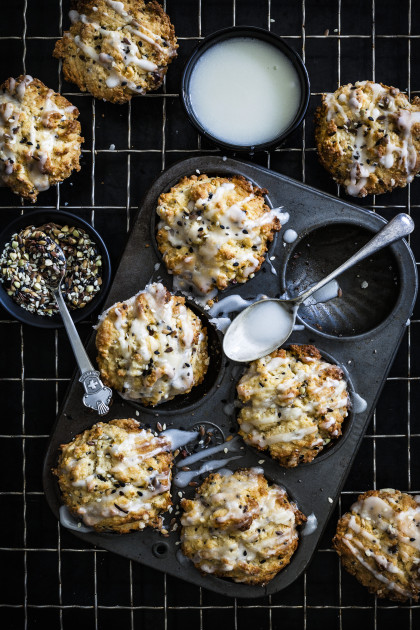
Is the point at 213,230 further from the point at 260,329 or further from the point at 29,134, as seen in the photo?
the point at 29,134

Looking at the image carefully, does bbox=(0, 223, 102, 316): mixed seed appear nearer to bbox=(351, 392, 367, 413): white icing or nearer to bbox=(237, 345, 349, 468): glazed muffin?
bbox=(237, 345, 349, 468): glazed muffin

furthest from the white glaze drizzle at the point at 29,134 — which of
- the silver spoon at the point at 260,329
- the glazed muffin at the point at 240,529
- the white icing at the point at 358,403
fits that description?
the white icing at the point at 358,403

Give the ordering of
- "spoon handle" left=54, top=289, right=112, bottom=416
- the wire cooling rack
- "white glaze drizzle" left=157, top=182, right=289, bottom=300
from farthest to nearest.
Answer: the wire cooling rack
"spoon handle" left=54, top=289, right=112, bottom=416
"white glaze drizzle" left=157, top=182, right=289, bottom=300

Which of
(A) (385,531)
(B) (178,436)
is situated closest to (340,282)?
(B) (178,436)

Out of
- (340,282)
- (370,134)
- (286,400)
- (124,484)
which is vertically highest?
(370,134)

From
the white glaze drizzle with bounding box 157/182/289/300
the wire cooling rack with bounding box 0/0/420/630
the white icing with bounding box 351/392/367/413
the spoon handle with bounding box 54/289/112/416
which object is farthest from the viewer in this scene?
the wire cooling rack with bounding box 0/0/420/630

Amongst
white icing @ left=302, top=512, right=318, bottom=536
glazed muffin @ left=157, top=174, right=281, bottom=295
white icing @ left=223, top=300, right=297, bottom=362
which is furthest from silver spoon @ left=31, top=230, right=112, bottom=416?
white icing @ left=302, top=512, right=318, bottom=536

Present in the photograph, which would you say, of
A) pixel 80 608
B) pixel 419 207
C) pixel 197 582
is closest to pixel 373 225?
pixel 419 207
